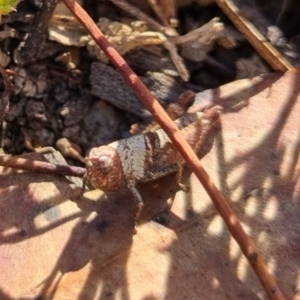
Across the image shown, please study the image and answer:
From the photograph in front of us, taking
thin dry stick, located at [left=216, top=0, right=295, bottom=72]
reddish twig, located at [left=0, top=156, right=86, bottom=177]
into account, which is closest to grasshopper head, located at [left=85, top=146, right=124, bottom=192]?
reddish twig, located at [left=0, top=156, right=86, bottom=177]

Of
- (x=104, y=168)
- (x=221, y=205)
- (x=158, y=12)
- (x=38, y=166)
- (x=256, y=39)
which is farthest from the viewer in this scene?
(x=158, y=12)

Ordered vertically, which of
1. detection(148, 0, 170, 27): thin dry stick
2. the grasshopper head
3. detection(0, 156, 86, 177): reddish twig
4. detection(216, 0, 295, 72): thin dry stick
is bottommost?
detection(0, 156, 86, 177): reddish twig

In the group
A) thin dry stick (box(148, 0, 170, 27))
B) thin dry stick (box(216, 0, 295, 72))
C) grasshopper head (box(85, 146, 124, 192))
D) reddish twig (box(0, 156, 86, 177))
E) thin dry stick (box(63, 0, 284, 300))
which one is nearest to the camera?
thin dry stick (box(63, 0, 284, 300))

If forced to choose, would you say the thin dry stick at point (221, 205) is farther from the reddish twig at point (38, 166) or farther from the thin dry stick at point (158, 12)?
the thin dry stick at point (158, 12)

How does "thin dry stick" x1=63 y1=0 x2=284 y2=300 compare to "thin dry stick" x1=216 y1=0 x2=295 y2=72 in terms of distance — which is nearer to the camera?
"thin dry stick" x1=63 y1=0 x2=284 y2=300

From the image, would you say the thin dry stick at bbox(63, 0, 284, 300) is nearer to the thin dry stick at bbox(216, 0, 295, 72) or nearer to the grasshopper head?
the grasshopper head

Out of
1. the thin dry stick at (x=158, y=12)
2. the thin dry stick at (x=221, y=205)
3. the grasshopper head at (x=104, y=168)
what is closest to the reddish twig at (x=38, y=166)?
the grasshopper head at (x=104, y=168)

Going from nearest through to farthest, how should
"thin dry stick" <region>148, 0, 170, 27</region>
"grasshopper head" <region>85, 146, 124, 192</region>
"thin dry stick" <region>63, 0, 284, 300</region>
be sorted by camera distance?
"thin dry stick" <region>63, 0, 284, 300</region> → "grasshopper head" <region>85, 146, 124, 192</region> → "thin dry stick" <region>148, 0, 170, 27</region>

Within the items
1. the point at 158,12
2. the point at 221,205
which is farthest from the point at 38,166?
the point at 158,12

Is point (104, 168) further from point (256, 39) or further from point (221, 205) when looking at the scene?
point (256, 39)
